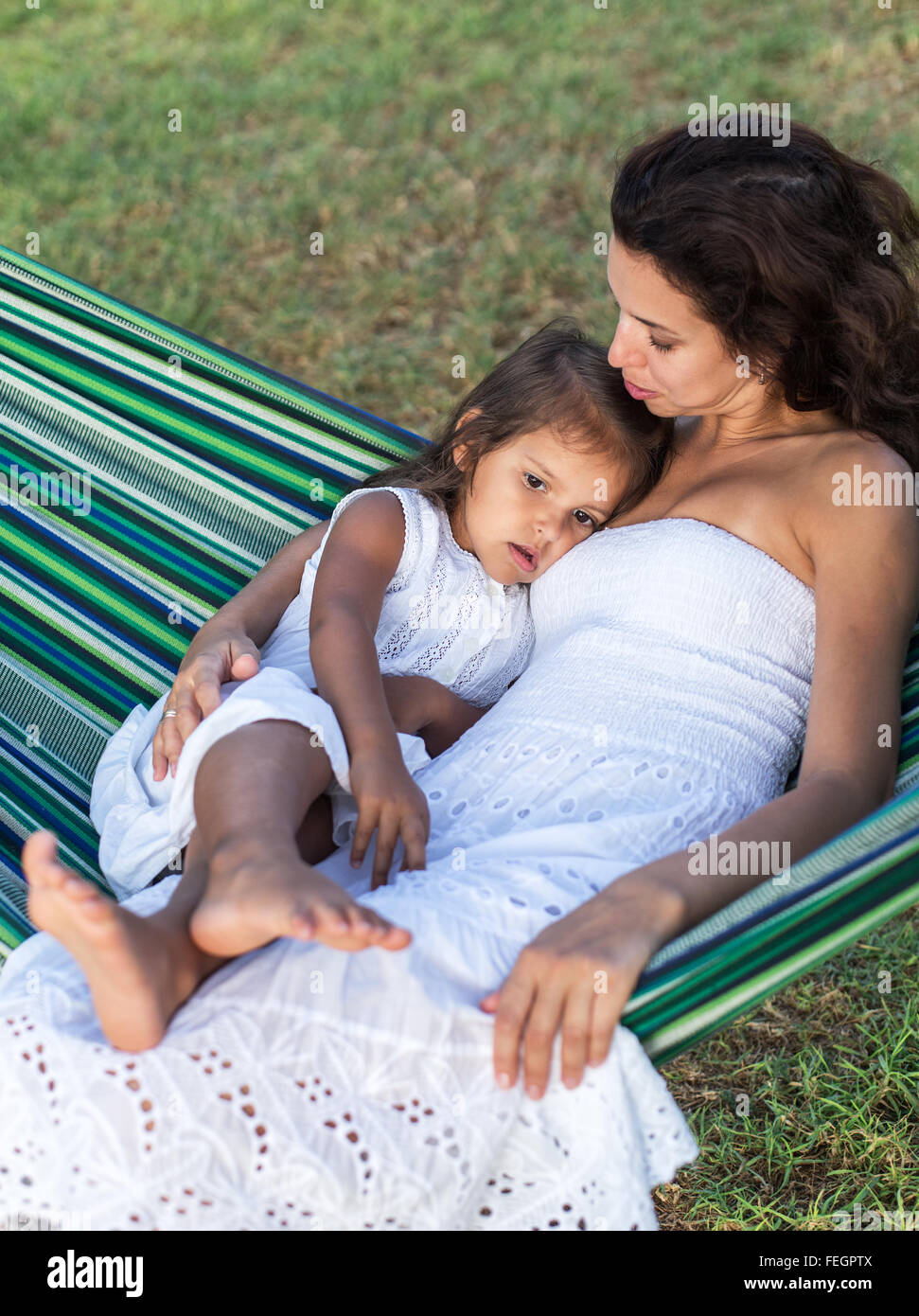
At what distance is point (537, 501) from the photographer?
2.05 meters

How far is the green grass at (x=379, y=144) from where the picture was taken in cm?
447

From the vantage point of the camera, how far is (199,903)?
1.40m

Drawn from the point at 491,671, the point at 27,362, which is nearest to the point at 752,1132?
the point at 491,671

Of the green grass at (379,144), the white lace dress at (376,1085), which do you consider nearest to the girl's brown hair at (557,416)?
the white lace dress at (376,1085)

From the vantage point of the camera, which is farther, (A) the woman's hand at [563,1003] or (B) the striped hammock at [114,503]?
(B) the striped hammock at [114,503]

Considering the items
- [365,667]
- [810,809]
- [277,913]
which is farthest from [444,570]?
[277,913]

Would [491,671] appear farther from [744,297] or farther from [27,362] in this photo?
[27,362]

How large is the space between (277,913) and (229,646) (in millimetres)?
706

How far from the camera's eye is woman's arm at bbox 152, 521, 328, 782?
183 cm

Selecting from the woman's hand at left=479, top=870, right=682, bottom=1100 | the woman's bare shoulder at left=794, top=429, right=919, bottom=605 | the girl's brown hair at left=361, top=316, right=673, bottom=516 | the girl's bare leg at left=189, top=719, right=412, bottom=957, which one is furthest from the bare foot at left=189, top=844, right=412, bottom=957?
the girl's brown hair at left=361, top=316, right=673, bottom=516

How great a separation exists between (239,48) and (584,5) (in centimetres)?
148

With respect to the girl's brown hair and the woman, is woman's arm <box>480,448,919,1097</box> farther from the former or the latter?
the girl's brown hair

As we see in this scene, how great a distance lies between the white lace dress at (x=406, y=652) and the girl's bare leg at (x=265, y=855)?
0.48 ft

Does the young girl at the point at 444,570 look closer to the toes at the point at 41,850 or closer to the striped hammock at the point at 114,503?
the striped hammock at the point at 114,503
